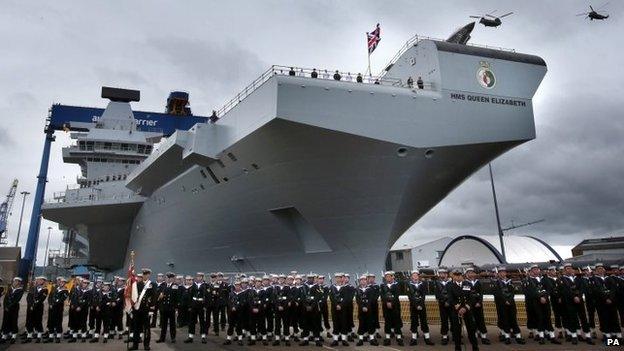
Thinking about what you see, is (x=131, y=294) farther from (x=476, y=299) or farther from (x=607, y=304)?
(x=607, y=304)

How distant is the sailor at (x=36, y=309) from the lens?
9.52 meters

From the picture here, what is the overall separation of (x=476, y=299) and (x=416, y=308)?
4.42 feet

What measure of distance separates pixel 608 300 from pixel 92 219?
94.2 ft

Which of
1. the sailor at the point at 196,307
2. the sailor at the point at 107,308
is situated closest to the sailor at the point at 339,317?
the sailor at the point at 196,307

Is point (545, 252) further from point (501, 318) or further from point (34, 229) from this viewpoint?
point (34, 229)

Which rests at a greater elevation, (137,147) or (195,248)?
(137,147)

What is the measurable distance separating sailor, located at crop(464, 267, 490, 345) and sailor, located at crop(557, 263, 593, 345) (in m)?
1.58

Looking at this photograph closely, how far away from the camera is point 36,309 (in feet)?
31.5

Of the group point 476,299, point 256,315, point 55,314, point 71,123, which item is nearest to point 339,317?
point 256,315

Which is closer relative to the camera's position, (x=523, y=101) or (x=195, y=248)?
(x=523, y=101)

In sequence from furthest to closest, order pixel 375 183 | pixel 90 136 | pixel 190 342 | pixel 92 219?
pixel 90 136 → pixel 92 219 → pixel 375 183 → pixel 190 342

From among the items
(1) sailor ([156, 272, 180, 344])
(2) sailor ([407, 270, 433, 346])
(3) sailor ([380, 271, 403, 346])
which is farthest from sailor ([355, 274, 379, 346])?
(1) sailor ([156, 272, 180, 344])

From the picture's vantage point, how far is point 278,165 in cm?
1444

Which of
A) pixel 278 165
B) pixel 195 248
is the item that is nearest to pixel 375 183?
pixel 278 165
